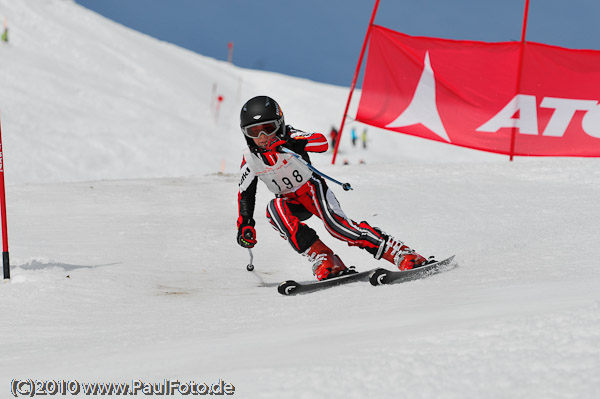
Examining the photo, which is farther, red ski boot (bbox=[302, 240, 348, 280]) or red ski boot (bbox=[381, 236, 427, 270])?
red ski boot (bbox=[302, 240, 348, 280])

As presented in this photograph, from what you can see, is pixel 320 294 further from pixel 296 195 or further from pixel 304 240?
pixel 296 195

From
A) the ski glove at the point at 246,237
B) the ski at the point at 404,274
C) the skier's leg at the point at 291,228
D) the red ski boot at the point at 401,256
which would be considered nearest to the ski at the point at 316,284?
the ski at the point at 404,274

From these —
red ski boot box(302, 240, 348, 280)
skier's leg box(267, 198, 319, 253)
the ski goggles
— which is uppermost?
the ski goggles

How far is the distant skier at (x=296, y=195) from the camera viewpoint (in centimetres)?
441

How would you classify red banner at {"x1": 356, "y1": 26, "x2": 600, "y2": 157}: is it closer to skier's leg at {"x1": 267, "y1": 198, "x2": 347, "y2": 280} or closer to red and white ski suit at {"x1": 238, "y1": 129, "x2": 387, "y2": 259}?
red and white ski suit at {"x1": 238, "y1": 129, "x2": 387, "y2": 259}

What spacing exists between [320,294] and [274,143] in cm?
113

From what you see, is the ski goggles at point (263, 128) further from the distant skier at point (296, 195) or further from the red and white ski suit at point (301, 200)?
the red and white ski suit at point (301, 200)

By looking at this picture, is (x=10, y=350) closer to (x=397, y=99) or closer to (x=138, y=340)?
(x=138, y=340)

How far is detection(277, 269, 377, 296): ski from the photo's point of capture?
411 cm

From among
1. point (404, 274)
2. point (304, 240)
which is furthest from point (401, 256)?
point (304, 240)

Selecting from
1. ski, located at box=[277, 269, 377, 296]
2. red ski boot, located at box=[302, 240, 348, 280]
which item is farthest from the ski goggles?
ski, located at box=[277, 269, 377, 296]

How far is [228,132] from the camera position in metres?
27.0

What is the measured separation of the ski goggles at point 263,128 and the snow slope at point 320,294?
A: 1.07 m

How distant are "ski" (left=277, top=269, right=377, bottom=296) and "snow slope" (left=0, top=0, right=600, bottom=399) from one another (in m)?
0.19
